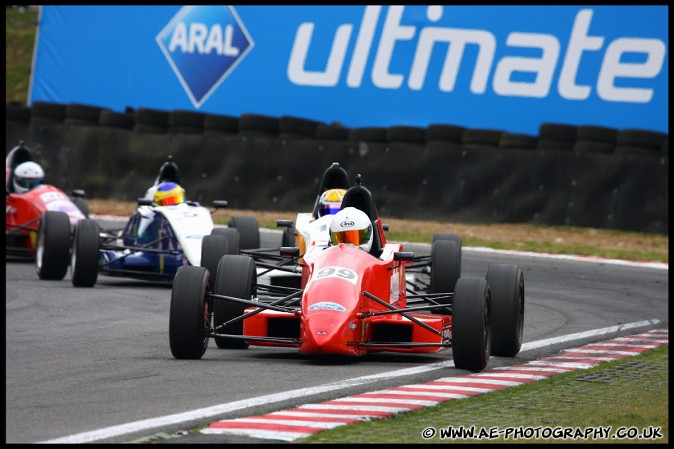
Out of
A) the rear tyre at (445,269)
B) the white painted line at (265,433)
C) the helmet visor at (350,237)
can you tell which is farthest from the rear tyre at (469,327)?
the rear tyre at (445,269)

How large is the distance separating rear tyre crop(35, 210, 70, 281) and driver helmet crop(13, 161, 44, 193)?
275cm

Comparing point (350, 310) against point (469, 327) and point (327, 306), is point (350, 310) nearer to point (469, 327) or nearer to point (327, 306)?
point (327, 306)

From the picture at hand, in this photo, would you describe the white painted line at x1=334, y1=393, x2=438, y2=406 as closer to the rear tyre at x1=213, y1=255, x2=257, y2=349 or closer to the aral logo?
the rear tyre at x1=213, y1=255, x2=257, y2=349

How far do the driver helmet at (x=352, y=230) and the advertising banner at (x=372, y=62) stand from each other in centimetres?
1664

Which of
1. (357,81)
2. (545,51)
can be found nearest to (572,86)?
(545,51)

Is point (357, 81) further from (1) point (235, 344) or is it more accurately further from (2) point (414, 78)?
(1) point (235, 344)

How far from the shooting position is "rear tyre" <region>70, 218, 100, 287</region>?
54.5ft

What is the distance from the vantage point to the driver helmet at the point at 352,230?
11.8m

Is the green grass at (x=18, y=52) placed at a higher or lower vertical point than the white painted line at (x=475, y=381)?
higher

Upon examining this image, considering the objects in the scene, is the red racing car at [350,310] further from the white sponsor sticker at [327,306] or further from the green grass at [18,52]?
the green grass at [18,52]

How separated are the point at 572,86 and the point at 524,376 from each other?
18.3 m

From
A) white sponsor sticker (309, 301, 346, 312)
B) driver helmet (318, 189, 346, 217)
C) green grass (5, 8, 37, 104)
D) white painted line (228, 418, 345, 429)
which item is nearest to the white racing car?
driver helmet (318, 189, 346, 217)

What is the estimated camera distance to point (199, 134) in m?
28.5

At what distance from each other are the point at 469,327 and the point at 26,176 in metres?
11.4
